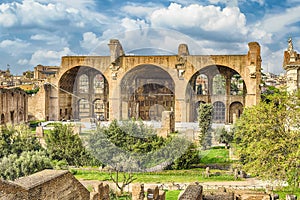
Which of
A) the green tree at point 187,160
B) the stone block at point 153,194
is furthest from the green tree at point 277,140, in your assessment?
the green tree at point 187,160

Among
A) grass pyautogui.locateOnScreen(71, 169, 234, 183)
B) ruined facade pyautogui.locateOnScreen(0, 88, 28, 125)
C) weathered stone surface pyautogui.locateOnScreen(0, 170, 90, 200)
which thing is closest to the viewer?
weathered stone surface pyautogui.locateOnScreen(0, 170, 90, 200)

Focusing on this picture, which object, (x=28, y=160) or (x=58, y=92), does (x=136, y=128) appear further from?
(x=58, y=92)

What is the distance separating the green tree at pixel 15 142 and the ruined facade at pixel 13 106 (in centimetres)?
903

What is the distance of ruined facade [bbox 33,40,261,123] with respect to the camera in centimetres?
3456

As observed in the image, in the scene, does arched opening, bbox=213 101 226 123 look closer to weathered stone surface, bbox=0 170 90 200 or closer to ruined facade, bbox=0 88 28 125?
ruined facade, bbox=0 88 28 125

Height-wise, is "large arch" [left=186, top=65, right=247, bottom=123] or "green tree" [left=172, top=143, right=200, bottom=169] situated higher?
"large arch" [left=186, top=65, right=247, bottom=123]

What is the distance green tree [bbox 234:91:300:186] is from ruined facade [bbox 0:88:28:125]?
73.4 ft

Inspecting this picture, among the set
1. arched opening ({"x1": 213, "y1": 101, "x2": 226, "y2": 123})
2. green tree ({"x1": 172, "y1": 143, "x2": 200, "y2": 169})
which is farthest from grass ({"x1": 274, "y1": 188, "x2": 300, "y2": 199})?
arched opening ({"x1": 213, "y1": 101, "x2": 226, "y2": 123})

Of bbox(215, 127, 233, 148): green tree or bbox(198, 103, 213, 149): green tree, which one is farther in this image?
bbox(198, 103, 213, 149): green tree

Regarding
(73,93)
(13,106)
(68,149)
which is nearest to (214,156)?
(68,149)

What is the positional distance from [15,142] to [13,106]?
1278cm

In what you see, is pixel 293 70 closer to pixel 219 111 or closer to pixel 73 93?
pixel 219 111

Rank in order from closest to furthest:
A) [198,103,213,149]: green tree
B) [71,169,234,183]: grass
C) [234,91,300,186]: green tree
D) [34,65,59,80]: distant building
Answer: [234,91,300,186]: green tree, [71,169,234,183]: grass, [198,103,213,149]: green tree, [34,65,59,80]: distant building

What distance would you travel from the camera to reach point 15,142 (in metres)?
21.4
